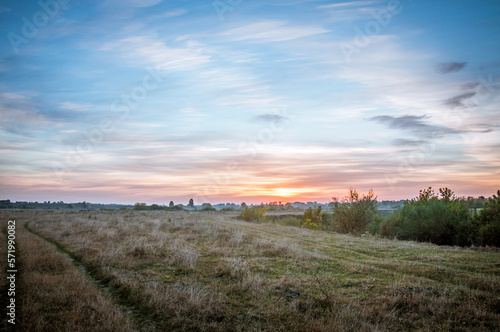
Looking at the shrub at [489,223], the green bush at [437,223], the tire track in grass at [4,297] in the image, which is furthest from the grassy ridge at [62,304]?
the green bush at [437,223]

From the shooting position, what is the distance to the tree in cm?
3225

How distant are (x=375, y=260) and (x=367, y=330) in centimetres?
787

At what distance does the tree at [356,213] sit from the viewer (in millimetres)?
32250

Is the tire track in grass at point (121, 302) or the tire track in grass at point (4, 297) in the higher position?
the tire track in grass at point (4, 297)

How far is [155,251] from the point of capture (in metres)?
14.8

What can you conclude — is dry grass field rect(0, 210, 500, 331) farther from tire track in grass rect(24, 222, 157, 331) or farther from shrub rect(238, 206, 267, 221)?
shrub rect(238, 206, 267, 221)

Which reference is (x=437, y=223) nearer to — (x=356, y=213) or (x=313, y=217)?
(x=356, y=213)

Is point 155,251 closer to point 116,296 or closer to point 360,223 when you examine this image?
point 116,296

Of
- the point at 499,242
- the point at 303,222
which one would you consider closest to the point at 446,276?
the point at 499,242

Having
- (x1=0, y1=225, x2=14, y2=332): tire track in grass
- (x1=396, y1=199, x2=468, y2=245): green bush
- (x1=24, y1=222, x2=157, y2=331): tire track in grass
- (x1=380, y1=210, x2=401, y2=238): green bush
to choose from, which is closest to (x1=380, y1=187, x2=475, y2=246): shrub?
(x1=396, y1=199, x2=468, y2=245): green bush

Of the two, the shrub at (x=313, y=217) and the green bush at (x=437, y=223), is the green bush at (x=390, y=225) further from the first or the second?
the shrub at (x=313, y=217)

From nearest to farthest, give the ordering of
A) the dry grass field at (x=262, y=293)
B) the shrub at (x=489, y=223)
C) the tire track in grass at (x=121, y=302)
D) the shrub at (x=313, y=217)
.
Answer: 1. the dry grass field at (x=262, y=293)
2. the tire track in grass at (x=121, y=302)
3. the shrub at (x=489, y=223)
4. the shrub at (x=313, y=217)

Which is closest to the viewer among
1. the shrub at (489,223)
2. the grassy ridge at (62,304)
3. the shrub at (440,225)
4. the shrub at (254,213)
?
the grassy ridge at (62,304)

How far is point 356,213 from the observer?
3259 centimetres
